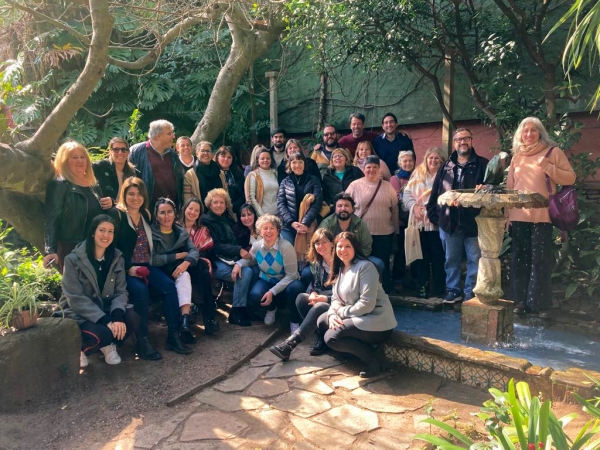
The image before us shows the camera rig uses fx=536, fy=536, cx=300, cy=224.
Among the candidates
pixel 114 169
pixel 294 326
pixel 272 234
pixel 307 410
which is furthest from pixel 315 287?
pixel 114 169

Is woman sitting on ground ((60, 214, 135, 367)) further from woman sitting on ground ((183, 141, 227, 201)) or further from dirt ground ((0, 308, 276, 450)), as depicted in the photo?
woman sitting on ground ((183, 141, 227, 201))

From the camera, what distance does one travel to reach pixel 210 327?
17.7ft

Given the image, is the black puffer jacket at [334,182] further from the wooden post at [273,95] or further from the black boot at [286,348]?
the wooden post at [273,95]

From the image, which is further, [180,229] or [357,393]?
[180,229]

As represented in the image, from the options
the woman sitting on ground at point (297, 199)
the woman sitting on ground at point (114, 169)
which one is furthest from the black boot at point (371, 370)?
the woman sitting on ground at point (114, 169)

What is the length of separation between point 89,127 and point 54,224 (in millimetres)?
6129

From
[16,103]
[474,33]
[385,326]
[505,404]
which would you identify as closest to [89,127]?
[16,103]

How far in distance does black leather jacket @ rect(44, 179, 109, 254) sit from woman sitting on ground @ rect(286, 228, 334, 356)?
81.0 inches

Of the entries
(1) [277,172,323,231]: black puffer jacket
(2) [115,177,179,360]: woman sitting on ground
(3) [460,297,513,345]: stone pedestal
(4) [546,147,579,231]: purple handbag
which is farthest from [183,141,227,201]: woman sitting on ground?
(4) [546,147,579,231]: purple handbag

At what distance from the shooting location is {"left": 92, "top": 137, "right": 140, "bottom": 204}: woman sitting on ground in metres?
5.35

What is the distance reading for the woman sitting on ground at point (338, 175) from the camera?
6.39 m

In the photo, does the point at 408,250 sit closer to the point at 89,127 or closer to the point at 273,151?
the point at 273,151

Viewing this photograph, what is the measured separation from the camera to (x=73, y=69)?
1082cm

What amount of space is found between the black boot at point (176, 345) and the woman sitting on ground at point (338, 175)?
7.94ft
